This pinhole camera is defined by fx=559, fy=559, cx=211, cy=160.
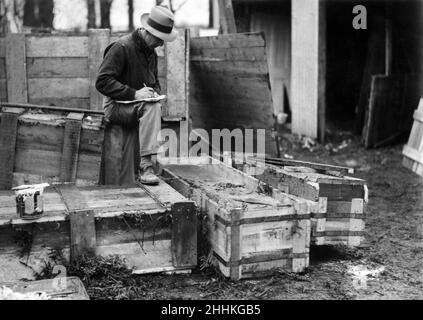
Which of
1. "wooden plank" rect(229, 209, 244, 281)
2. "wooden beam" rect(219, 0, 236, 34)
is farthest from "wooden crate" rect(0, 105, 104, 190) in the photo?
"wooden beam" rect(219, 0, 236, 34)

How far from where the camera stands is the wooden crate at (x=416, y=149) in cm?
916

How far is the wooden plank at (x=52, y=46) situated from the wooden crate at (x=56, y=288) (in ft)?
14.2

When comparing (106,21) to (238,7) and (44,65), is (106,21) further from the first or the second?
(44,65)

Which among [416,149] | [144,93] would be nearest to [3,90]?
[144,93]

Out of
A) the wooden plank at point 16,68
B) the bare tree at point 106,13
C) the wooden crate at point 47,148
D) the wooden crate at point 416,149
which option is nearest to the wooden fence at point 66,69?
the wooden plank at point 16,68

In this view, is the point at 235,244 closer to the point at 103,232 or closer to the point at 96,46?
the point at 103,232

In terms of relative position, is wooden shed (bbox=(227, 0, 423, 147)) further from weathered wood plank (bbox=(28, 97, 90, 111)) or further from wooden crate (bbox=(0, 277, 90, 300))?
wooden crate (bbox=(0, 277, 90, 300))

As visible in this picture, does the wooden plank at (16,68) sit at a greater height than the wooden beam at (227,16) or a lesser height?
lesser

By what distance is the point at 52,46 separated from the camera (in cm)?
769

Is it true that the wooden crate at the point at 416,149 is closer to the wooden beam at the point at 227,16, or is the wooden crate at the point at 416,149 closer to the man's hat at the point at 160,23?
the wooden beam at the point at 227,16

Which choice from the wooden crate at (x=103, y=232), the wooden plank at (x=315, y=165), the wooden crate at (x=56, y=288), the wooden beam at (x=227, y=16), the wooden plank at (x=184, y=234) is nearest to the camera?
the wooden crate at (x=56, y=288)

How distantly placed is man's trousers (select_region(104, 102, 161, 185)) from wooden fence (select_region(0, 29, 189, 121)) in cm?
145

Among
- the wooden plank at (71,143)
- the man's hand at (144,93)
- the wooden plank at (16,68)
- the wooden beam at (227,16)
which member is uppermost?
the wooden beam at (227,16)

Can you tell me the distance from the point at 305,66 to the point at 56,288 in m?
8.28
